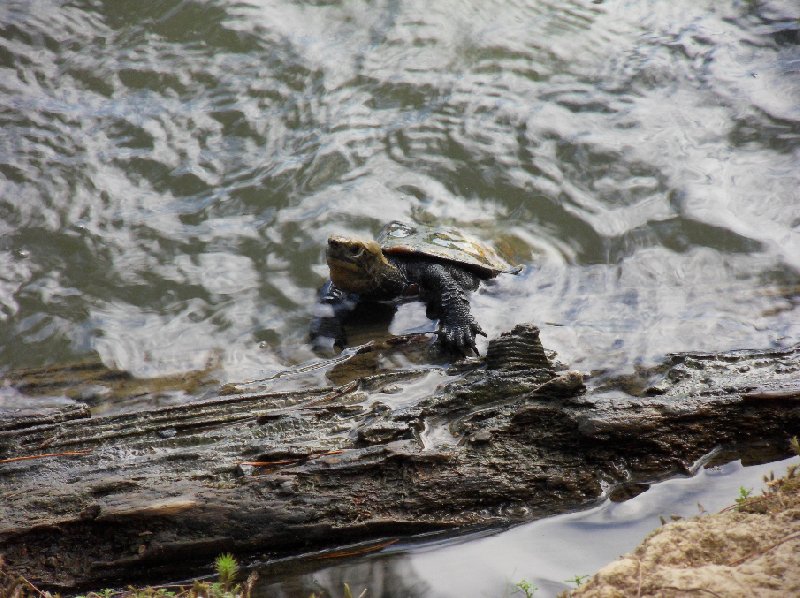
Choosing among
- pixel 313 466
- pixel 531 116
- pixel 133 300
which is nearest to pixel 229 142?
pixel 133 300

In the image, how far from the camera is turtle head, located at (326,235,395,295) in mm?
5137

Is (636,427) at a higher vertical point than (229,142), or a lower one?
lower

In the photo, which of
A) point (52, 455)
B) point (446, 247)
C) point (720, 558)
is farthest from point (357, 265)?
point (720, 558)

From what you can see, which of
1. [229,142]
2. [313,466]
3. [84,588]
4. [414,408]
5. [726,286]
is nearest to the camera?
[84,588]

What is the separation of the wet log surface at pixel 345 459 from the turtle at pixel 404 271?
153 centimetres

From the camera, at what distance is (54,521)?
282 cm

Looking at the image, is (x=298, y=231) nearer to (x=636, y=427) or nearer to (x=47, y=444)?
(x=47, y=444)

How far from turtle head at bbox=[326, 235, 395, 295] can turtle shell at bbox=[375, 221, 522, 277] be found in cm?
21

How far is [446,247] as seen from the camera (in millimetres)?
5547

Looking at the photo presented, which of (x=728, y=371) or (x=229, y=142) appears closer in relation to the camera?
(x=728, y=371)

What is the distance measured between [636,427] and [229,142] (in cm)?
533

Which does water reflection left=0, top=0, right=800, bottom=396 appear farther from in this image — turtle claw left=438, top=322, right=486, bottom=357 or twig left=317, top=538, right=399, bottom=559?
twig left=317, top=538, right=399, bottom=559

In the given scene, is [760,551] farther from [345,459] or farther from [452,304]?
[452,304]

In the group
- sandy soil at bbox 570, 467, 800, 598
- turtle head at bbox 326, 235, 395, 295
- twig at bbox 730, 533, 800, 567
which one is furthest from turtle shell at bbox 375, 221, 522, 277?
twig at bbox 730, 533, 800, 567
